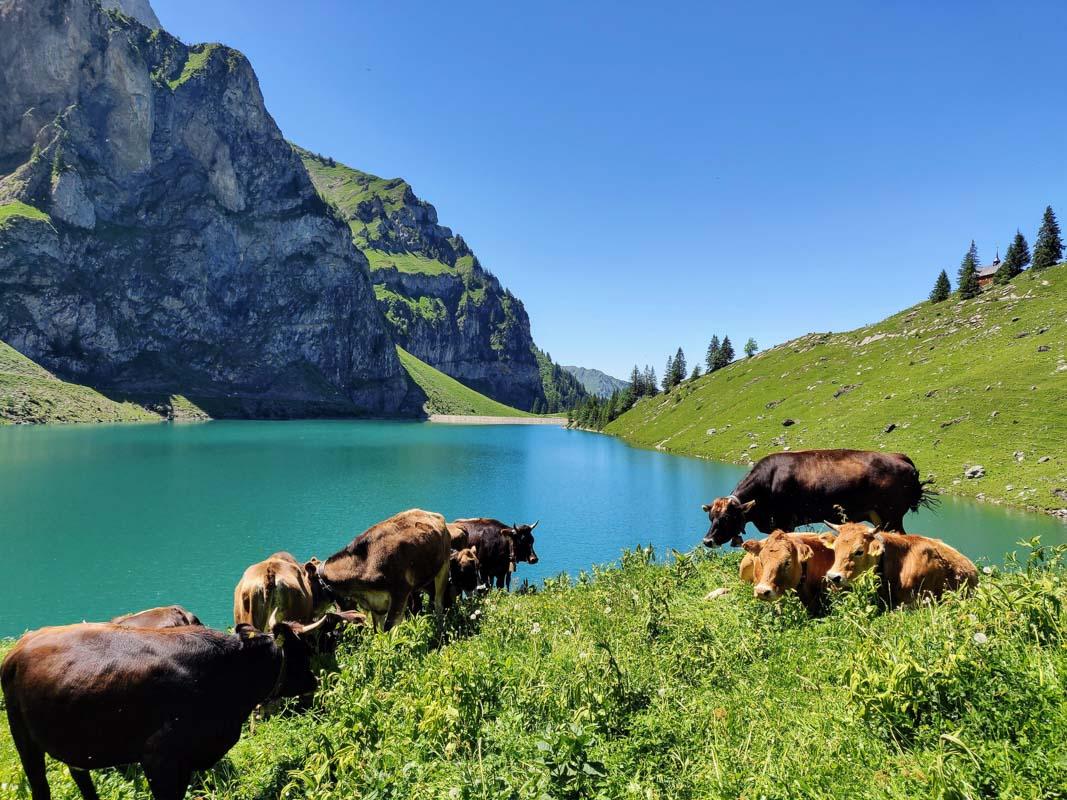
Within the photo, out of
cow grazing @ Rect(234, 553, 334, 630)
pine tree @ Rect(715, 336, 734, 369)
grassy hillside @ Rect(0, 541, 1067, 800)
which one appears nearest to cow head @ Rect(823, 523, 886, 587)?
grassy hillside @ Rect(0, 541, 1067, 800)

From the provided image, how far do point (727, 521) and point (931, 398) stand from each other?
59.6 meters

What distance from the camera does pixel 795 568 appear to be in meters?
8.65

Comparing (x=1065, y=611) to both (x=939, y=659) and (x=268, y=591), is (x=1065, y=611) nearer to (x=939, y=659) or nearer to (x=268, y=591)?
(x=939, y=659)

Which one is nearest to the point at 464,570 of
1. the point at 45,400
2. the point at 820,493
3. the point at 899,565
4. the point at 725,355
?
the point at 899,565

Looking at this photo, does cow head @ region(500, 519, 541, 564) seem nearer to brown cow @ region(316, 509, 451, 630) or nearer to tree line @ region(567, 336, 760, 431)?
brown cow @ region(316, 509, 451, 630)

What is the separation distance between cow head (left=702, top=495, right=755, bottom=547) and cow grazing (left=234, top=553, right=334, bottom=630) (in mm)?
10509

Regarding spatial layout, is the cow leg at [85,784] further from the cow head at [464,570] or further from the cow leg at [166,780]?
the cow head at [464,570]

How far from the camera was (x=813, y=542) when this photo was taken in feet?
30.5

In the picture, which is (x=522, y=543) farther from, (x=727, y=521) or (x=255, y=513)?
(x=255, y=513)

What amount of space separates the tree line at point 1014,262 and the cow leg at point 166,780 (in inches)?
4444

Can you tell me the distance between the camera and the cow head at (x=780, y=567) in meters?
8.41

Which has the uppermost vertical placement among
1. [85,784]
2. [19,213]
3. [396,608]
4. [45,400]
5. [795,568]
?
[19,213]

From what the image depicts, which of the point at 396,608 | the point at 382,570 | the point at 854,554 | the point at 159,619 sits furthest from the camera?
the point at 396,608

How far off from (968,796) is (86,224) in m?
265
